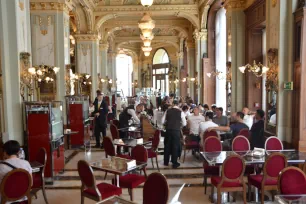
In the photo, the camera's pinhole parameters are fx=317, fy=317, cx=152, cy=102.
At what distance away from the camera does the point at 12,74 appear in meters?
6.47

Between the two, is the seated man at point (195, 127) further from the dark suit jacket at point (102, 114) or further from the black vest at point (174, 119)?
the dark suit jacket at point (102, 114)

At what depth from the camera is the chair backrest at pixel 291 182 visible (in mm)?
3846

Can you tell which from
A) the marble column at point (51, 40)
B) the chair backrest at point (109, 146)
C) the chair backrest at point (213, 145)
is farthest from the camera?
the marble column at point (51, 40)

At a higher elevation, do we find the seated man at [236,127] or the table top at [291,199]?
the seated man at [236,127]

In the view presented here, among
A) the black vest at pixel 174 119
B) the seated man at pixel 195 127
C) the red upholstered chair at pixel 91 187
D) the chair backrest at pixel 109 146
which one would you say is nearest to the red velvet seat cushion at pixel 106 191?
the red upholstered chair at pixel 91 187

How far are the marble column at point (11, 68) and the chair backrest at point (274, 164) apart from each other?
4736mm

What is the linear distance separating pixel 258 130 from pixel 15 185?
15.8 feet

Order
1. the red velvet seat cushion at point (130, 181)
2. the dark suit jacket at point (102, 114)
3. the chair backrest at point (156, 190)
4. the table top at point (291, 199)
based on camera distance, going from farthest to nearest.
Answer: the dark suit jacket at point (102, 114), the red velvet seat cushion at point (130, 181), the chair backrest at point (156, 190), the table top at point (291, 199)

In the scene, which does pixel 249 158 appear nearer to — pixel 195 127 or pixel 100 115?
pixel 195 127

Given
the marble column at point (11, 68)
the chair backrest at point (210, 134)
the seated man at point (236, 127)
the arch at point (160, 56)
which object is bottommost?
the chair backrest at point (210, 134)

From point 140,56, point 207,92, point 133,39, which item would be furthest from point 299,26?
point 140,56

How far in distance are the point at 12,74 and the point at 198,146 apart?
15.6 feet

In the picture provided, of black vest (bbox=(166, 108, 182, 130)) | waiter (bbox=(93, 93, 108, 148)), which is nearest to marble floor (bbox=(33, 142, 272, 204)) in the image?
black vest (bbox=(166, 108, 182, 130))

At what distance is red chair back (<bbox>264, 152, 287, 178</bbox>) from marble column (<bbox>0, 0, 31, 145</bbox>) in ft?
15.6
